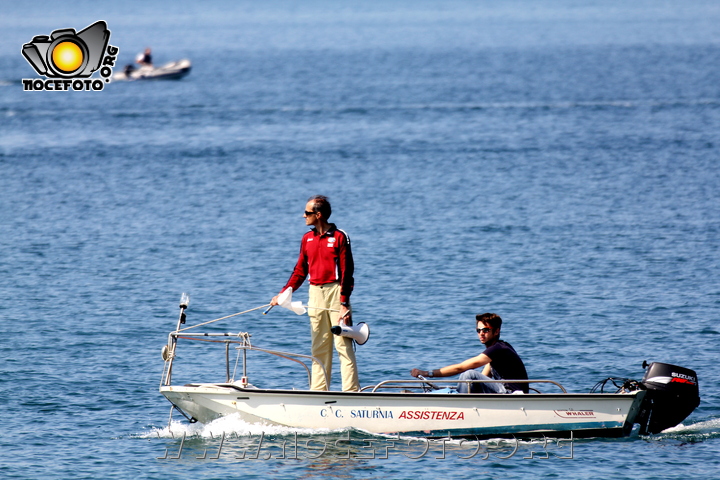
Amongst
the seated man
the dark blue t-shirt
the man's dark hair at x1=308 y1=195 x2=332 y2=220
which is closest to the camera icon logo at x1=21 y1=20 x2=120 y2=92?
the man's dark hair at x1=308 y1=195 x2=332 y2=220

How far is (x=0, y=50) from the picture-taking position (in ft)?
313

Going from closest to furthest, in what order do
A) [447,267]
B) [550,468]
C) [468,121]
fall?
[550,468] < [447,267] < [468,121]

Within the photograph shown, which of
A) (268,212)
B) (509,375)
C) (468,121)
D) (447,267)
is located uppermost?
(468,121)

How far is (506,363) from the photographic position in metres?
12.2

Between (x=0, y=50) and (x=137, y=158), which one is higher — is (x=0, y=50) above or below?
above

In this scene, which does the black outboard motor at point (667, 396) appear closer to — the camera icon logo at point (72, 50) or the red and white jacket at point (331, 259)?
the red and white jacket at point (331, 259)

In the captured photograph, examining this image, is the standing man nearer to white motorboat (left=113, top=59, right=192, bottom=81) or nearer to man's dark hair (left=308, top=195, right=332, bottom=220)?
man's dark hair (left=308, top=195, right=332, bottom=220)

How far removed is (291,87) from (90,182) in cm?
2988

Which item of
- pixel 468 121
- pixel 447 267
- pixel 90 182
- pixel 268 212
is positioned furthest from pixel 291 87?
pixel 447 267

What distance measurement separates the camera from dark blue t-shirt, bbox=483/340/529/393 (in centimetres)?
1220

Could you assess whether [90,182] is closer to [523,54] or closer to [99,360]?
[99,360]

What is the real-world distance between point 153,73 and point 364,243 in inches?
1718

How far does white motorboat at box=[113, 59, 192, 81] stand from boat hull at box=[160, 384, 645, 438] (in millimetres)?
57376

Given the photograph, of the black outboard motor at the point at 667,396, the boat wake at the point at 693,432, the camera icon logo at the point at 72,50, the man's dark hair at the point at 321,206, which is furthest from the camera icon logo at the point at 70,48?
the black outboard motor at the point at 667,396
